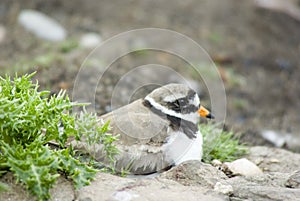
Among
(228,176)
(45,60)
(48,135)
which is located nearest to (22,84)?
(48,135)

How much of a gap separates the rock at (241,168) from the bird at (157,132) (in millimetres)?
374

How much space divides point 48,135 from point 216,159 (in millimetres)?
2137

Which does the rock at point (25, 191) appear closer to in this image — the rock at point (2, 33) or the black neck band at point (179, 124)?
the black neck band at point (179, 124)

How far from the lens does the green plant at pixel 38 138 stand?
4.01 metres

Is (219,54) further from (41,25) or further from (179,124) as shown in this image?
(179,124)

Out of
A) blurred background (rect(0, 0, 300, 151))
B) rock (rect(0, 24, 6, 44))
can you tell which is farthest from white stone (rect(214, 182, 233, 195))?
rock (rect(0, 24, 6, 44))

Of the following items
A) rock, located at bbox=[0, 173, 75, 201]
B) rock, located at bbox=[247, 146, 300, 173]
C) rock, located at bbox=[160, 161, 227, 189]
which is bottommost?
rock, located at bbox=[0, 173, 75, 201]

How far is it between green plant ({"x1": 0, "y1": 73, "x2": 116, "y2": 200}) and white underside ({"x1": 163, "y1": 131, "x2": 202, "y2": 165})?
64 centimetres

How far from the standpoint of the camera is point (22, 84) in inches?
185

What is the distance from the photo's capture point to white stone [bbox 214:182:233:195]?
4494 mm

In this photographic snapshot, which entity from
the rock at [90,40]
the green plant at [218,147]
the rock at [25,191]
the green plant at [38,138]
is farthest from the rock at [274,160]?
the rock at [90,40]

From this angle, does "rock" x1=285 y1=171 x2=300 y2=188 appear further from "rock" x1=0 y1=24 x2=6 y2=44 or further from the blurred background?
"rock" x1=0 y1=24 x2=6 y2=44

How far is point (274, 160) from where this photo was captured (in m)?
6.21

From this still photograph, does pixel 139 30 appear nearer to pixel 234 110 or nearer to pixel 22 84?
pixel 234 110
